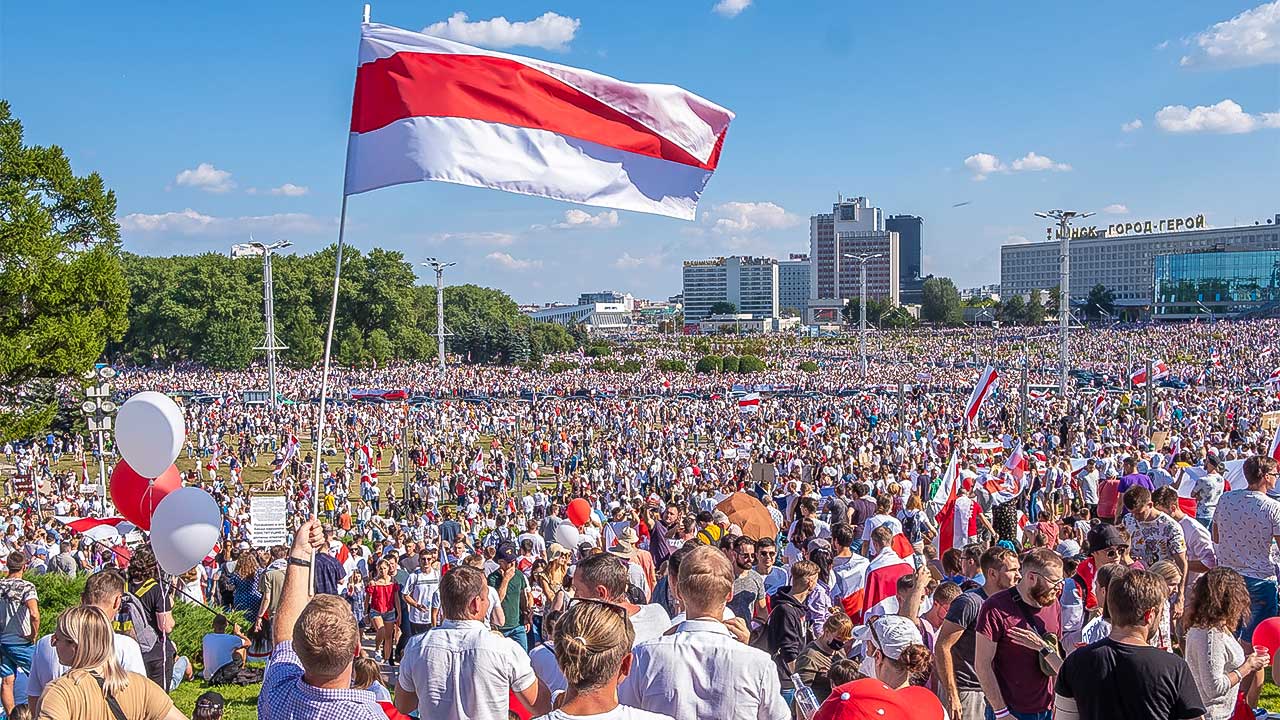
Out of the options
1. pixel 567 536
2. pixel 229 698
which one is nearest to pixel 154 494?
pixel 229 698

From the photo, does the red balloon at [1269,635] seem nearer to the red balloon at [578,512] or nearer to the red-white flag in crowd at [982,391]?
the red balloon at [578,512]

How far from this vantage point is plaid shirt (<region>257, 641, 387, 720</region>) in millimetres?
3303

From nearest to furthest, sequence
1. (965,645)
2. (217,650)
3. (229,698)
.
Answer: (965,645)
(229,698)
(217,650)

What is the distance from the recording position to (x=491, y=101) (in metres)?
6.06

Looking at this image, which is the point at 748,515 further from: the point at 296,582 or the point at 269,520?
the point at 296,582

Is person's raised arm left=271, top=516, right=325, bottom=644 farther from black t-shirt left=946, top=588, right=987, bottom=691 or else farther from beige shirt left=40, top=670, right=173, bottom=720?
black t-shirt left=946, top=588, right=987, bottom=691

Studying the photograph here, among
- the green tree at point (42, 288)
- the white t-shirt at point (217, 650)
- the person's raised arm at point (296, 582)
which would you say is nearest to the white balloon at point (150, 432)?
the white t-shirt at point (217, 650)

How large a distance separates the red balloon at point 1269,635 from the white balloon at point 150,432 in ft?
19.1

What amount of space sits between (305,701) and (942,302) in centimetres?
15448

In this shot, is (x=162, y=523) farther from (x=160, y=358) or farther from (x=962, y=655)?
(x=160, y=358)

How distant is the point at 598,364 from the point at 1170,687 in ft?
215

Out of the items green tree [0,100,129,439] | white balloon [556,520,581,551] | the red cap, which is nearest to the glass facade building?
green tree [0,100,129,439]

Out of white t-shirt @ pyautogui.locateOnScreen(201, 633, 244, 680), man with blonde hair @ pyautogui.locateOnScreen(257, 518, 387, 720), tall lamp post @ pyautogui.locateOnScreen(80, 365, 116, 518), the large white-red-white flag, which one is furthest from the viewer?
tall lamp post @ pyautogui.locateOnScreen(80, 365, 116, 518)

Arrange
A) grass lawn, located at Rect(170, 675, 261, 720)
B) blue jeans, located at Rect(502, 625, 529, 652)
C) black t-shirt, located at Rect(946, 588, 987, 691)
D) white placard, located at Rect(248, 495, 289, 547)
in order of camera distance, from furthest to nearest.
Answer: white placard, located at Rect(248, 495, 289, 547) → blue jeans, located at Rect(502, 625, 529, 652) → grass lawn, located at Rect(170, 675, 261, 720) → black t-shirt, located at Rect(946, 588, 987, 691)
